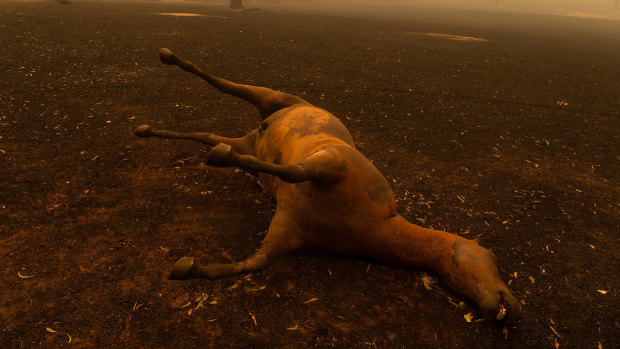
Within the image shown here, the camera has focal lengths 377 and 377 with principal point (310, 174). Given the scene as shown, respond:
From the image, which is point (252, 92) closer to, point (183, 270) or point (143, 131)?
point (143, 131)

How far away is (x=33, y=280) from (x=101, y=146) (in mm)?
2082

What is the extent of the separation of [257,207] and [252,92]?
1.18 metres

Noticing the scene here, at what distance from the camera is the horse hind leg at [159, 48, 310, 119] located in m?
3.59

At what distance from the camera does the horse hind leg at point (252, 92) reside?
3594mm

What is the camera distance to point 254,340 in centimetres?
208

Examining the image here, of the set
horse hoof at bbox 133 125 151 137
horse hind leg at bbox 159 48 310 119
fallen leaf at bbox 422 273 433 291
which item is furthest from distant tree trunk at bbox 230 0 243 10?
fallen leaf at bbox 422 273 433 291

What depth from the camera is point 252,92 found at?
3703mm

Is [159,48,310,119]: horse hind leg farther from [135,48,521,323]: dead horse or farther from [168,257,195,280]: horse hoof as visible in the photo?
[168,257,195,280]: horse hoof

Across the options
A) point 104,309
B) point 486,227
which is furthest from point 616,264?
point 104,309

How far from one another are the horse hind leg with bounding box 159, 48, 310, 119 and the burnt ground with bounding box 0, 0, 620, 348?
0.78 meters

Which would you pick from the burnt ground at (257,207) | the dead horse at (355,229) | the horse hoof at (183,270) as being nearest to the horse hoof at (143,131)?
the burnt ground at (257,207)

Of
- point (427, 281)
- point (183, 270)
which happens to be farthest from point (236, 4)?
point (183, 270)

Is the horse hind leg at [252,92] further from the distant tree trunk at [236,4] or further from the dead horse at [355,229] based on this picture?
the distant tree trunk at [236,4]

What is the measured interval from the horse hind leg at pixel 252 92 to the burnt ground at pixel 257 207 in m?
0.78
